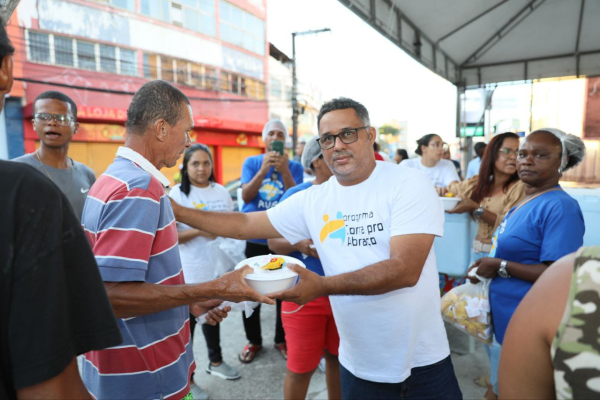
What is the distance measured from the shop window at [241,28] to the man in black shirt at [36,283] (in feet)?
68.8

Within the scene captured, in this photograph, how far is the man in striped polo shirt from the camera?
1.25 m

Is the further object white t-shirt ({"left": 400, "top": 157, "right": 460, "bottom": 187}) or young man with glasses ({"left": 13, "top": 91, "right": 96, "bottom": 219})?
white t-shirt ({"left": 400, "top": 157, "right": 460, "bottom": 187})

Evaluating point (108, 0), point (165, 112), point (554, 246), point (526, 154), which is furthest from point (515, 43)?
point (108, 0)

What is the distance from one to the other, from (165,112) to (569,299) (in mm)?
1485

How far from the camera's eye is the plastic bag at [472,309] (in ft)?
7.23

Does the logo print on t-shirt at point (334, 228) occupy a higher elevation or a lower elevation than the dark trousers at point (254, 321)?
higher

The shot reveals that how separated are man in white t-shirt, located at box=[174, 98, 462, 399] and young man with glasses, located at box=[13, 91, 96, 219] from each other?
223 centimetres

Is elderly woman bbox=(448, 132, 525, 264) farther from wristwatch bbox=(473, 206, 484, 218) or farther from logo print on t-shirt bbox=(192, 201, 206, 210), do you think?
logo print on t-shirt bbox=(192, 201, 206, 210)

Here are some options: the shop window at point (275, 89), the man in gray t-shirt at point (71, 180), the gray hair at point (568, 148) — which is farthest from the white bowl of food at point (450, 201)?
the shop window at point (275, 89)

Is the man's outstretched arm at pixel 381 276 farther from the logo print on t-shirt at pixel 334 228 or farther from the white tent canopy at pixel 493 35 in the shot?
the white tent canopy at pixel 493 35

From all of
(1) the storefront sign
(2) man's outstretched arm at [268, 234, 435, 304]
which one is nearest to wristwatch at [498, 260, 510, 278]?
(2) man's outstretched arm at [268, 234, 435, 304]

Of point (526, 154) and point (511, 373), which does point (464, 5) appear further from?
point (511, 373)

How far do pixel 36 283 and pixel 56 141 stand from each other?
282 centimetres

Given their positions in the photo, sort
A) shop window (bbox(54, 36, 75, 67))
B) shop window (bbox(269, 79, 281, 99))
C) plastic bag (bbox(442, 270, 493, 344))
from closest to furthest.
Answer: plastic bag (bbox(442, 270, 493, 344))
shop window (bbox(54, 36, 75, 67))
shop window (bbox(269, 79, 281, 99))
